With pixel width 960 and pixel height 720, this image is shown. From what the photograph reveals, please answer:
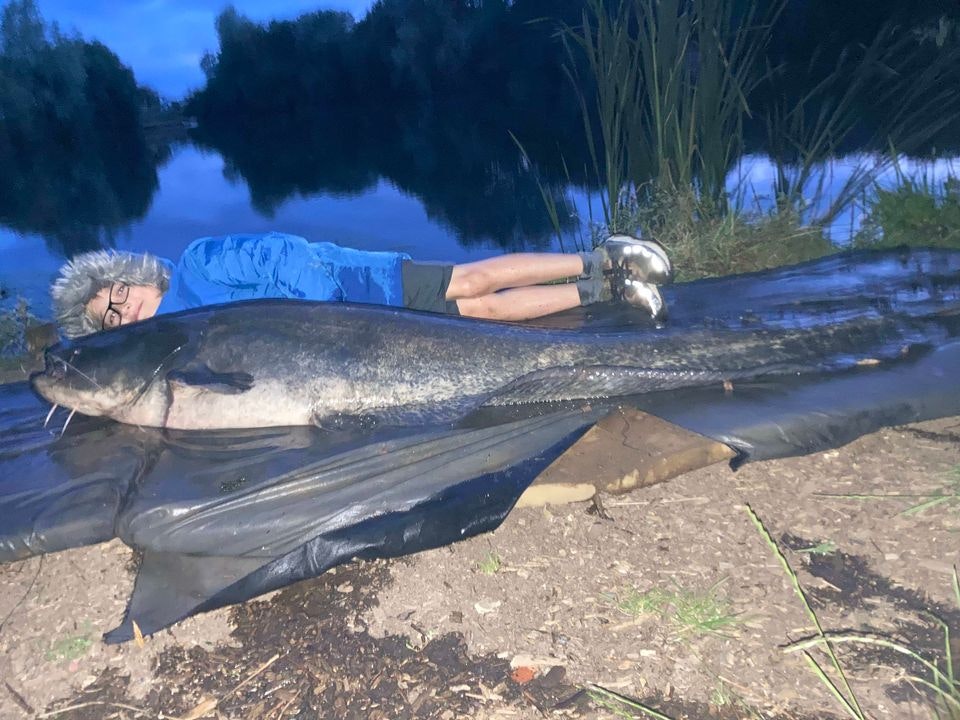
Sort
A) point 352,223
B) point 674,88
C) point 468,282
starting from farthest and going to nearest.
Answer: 1. point 352,223
2. point 674,88
3. point 468,282

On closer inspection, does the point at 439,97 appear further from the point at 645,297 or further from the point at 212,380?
the point at 212,380

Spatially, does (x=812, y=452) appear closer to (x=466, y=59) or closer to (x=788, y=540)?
(x=788, y=540)

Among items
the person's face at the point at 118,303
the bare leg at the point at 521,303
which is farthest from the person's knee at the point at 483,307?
the person's face at the point at 118,303

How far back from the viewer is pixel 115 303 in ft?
13.4

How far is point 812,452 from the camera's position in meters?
2.91

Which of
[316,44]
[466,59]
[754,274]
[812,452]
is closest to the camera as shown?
[812,452]

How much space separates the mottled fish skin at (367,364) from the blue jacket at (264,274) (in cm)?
61

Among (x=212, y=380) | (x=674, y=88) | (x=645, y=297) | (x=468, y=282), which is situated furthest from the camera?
(x=674, y=88)

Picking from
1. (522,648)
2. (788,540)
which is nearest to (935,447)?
(788,540)

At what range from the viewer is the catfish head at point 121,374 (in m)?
3.43

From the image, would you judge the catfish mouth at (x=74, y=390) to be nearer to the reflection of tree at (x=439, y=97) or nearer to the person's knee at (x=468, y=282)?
the person's knee at (x=468, y=282)

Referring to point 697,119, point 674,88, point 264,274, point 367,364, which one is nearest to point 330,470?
point 367,364

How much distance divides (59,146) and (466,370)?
45.5 meters

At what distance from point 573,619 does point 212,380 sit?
1996mm
